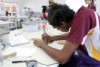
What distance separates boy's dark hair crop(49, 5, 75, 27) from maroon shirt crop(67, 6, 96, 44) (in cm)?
7

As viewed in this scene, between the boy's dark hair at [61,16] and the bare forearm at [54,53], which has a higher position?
the boy's dark hair at [61,16]

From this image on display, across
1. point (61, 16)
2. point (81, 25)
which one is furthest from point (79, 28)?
point (61, 16)

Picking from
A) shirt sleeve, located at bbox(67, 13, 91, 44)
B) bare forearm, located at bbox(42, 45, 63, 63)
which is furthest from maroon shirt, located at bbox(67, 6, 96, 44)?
bare forearm, located at bbox(42, 45, 63, 63)

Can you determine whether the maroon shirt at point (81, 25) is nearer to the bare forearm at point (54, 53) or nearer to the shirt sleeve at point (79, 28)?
the shirt sleeve at point (79, 28)

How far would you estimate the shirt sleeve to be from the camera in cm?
119

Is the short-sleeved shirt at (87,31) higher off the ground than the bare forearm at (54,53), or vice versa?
the short-sleeved shirt at (87,31)

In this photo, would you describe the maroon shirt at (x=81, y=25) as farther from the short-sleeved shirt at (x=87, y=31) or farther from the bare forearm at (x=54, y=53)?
the bare forearm at (x=54, y=53)

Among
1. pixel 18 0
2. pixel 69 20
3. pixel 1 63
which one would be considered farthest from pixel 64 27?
pixel 18 0

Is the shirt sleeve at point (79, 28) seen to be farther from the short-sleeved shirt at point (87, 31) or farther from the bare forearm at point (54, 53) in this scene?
the bare forearm at point (54, 53)

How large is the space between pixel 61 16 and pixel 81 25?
0.18 metres

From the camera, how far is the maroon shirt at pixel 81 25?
1192mm

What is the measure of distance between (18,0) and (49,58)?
15.4 ft

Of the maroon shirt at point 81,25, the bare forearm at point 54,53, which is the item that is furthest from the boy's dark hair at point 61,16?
the bare forearm at point 54,53

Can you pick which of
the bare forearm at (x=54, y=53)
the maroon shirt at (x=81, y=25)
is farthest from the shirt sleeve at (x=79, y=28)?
the bare forearm at (x=54, y=53)
